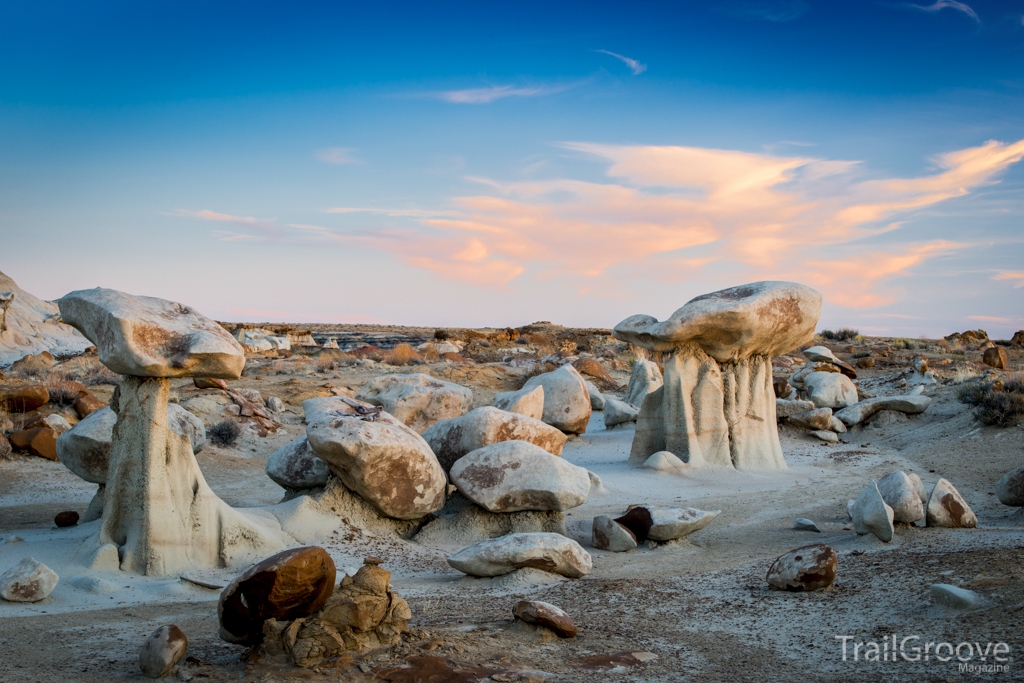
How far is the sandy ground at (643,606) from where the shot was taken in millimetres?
4379

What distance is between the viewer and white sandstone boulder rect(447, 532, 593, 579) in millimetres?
6547

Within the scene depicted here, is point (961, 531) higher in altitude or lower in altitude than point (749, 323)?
lower

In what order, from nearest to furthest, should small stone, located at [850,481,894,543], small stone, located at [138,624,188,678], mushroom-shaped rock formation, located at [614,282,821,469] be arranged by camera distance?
small stone, located at [138,624,188,678]
small stone, located at [850,481,894,543]
mushroom-shaped rock formation, located at [614,282,821,469]

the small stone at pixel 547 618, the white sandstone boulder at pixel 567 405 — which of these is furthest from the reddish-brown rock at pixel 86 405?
the small stone at pixel 547 618

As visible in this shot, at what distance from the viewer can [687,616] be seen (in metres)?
5.56

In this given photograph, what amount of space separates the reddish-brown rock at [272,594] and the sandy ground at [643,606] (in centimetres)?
17

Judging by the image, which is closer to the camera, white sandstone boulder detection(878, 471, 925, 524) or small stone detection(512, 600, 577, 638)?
small stone detection(512, 600, 577, 638)

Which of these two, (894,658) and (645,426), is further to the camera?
(645,426)

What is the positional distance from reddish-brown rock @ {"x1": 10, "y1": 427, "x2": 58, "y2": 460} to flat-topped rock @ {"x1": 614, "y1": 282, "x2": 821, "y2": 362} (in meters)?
8.96

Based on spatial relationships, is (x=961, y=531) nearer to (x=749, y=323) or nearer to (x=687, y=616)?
(x=687, y=616)

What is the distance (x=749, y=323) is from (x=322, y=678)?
28.1 ft

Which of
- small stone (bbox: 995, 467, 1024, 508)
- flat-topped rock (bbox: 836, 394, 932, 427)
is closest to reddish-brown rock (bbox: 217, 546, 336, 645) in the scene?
small stone (bbox: 995, 467, 1024, 508)

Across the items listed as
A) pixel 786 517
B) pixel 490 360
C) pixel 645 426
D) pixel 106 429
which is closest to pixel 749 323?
pixel 645 426

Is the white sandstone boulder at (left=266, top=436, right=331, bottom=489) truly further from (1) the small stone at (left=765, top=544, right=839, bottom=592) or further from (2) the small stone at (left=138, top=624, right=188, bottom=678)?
(1) the small stone at (left=765, top=544, right=839, bottom=592)
